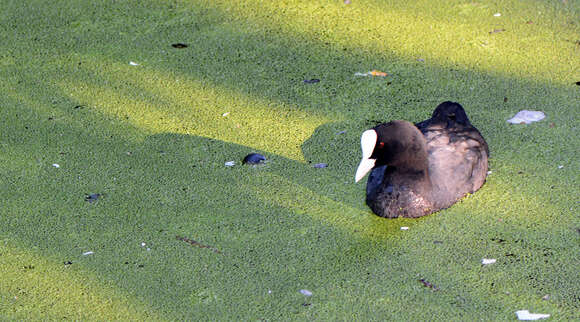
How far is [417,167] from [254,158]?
61 cm

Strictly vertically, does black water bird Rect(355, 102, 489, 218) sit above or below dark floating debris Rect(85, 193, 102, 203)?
above

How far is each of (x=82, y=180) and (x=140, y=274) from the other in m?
0.57

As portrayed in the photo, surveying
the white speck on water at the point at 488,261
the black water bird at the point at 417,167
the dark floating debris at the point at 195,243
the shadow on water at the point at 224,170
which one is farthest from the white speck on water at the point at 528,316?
the dark floating debris at the point at 195,243

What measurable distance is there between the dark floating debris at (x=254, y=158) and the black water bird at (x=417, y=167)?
0.41 meters

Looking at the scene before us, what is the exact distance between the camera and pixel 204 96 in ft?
10.1

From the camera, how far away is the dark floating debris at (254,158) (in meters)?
2.67

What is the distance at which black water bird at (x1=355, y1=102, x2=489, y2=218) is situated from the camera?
233cm

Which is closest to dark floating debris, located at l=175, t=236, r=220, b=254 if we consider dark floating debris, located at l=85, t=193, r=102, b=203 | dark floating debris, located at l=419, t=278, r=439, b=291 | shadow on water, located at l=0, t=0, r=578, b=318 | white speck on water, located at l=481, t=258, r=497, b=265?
shadow on water, located at l=0, t=0, r=578, b=318

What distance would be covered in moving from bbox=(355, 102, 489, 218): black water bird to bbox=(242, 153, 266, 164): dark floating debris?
0.41m

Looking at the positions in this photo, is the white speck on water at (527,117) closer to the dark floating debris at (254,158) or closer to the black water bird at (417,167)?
the black water bird at (417,167)

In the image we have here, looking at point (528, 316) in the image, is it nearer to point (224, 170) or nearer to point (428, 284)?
point (428, 284)

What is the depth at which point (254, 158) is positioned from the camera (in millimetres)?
2674

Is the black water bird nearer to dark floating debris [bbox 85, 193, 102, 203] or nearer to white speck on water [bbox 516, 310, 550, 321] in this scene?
white speck on water [bbox 516, 310, 550, 321]

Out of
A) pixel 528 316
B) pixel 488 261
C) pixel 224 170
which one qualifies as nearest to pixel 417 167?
pixel 488 261
